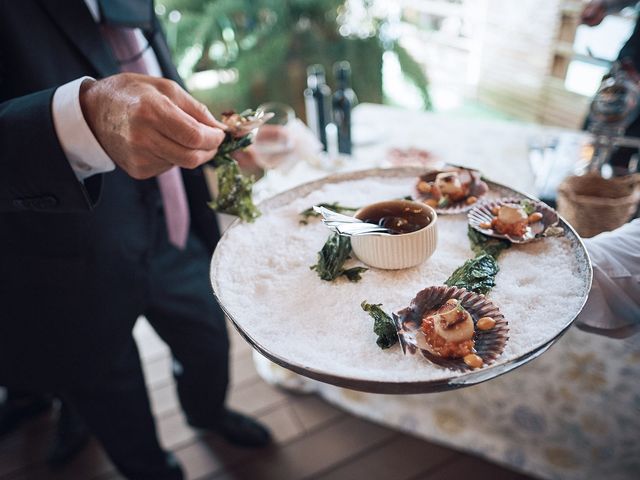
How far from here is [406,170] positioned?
116cm

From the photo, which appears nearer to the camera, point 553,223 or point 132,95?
point 132,95

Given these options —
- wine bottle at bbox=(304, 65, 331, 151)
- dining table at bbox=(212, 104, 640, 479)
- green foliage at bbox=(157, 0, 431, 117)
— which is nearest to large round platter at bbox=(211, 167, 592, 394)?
dining table at bbox=(212, 104, 640, 479)

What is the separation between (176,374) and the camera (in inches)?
70.5

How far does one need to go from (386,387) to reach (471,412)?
1.37 m

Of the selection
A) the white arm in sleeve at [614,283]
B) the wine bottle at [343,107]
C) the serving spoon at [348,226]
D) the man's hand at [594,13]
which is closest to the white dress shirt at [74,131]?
the serving spoon at [348,226]

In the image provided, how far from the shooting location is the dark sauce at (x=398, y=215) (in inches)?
35.7

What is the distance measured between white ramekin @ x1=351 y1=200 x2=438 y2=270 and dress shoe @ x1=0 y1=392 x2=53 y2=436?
1.92m

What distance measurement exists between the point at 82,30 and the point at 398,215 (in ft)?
2.77

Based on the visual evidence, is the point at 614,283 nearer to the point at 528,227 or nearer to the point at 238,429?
the point at 528,227

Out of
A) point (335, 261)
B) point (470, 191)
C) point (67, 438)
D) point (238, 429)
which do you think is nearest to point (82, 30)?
point (335, 261)

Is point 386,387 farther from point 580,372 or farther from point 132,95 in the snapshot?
point 580,372

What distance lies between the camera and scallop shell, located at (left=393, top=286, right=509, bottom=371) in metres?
0.67

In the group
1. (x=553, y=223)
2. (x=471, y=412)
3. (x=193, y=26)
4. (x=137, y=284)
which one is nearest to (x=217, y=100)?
(x=193, y=26)

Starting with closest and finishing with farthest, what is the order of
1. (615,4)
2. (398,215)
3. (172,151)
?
(172,151)
(398,215)
(615,4)
